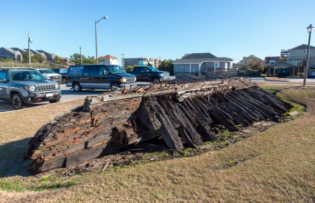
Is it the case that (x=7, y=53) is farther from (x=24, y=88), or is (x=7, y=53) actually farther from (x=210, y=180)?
(x=210, y=180)

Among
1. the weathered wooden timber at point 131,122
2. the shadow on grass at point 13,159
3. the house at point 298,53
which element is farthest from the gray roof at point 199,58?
the shadow on grass at point 13,159

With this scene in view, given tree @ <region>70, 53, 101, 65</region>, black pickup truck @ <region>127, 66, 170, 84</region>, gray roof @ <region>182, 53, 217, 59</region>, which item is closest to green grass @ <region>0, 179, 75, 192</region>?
black pickup truck @ <region>127, 66, 170, 84</region>

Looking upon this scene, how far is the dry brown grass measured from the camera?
11.0 ft

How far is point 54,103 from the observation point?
1038cm

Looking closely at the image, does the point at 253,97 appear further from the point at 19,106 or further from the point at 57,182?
the point at 19,106

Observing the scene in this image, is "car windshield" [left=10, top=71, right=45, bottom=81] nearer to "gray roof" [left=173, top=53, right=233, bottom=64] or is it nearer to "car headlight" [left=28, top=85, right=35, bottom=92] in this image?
"car headlight" [left=28, top=85, right=35, bottom=92]

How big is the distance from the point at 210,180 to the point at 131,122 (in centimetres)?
258

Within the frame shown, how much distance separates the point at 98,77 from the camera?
14.6 meters

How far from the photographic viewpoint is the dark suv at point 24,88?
962cm

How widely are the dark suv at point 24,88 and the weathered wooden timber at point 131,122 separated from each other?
596cm

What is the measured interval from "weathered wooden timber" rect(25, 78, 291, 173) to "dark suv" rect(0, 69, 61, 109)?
5964 mm

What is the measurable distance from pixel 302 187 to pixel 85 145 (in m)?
4.24

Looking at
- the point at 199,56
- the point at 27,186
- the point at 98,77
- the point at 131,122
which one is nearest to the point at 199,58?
the point at 199,56

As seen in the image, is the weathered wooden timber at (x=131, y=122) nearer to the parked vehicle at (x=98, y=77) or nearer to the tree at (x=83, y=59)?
the parked vehicle at (x=98, y=77)
